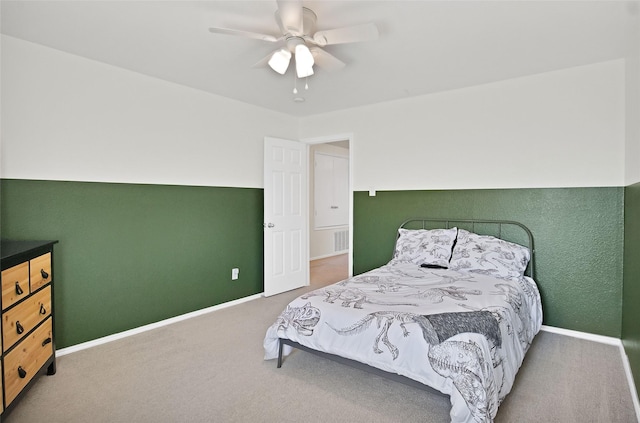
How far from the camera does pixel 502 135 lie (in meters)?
3.55

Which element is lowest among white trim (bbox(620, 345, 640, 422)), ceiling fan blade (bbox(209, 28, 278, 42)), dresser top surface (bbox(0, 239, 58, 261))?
white trim (bbox(620, 345, 640, 422))

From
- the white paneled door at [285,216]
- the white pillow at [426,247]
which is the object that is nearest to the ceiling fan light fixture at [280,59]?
the white paneled door at [285,216]

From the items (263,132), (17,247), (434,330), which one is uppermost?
(263,132)

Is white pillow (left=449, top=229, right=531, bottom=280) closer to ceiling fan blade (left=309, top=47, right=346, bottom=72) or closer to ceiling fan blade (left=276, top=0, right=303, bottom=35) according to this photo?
ceiling fan blade (left=309, top=47, right=346, bottom=72)

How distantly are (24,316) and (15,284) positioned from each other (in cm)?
25

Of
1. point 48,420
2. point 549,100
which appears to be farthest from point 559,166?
point 48,420

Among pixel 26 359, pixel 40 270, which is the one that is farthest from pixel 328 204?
pixel 26 359

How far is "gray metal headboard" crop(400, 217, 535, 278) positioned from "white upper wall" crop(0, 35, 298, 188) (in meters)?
2.30

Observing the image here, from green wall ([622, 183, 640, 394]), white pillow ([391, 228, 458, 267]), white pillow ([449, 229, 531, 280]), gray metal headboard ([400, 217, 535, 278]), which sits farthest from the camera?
white pillow ([391, 228, 458, 267])

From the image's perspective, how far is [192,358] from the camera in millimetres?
2818

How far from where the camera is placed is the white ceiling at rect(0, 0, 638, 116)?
2.23m

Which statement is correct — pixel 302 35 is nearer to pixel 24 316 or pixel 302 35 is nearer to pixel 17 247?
pixel 17 247

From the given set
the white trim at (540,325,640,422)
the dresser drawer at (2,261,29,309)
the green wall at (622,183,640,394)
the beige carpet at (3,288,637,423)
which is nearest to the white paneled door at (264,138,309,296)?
the beige carpet at (3,288,637,423)

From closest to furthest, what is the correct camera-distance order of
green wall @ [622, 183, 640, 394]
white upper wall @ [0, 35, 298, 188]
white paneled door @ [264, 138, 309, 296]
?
green wall @ [622, 183, 640, 394]
white upper wall @ [0, 35, 298, 188]
white paneled door @ [264, 138, 309, 296]
